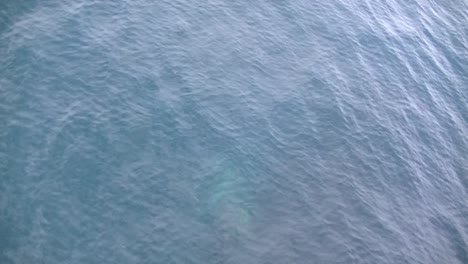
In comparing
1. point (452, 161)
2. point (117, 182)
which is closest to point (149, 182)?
point (117, 182)

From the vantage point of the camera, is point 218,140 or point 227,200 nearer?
point 227,200

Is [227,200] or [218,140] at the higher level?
[218,140]

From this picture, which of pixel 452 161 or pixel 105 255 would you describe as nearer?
pixel 105 255

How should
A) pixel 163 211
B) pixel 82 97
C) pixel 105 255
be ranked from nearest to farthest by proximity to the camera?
pixel 105 255
pixel 163 211
pixel 82 97

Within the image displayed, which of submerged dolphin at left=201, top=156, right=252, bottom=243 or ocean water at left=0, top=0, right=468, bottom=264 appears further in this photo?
submerged dolphin at left=201, top=156, right=252, bottom=243

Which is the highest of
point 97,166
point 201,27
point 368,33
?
point 368,33

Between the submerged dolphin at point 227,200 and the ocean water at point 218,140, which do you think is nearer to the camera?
the ocean water at point 218,140

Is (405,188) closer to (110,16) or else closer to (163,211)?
(163,211)

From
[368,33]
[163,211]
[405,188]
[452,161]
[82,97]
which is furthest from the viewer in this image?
[368,33]
